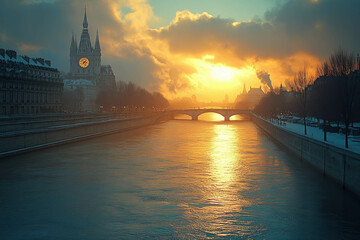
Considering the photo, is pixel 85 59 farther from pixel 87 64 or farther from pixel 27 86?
pixel 27 86

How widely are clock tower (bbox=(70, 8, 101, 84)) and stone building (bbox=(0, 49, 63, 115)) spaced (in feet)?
320

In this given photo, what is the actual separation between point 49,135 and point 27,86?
113ft

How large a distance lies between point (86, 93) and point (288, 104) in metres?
83.2

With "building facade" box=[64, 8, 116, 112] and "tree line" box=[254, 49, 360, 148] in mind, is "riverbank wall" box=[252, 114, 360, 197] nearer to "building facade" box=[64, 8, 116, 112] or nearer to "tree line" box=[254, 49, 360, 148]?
"tree line" box=[254, 49, 360, 148]

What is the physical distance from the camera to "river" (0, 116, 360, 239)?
15102 mm

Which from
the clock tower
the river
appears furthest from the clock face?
the river

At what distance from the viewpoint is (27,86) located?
6888 cm

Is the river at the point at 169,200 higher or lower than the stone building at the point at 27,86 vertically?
lower

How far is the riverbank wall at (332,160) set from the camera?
18.8 m

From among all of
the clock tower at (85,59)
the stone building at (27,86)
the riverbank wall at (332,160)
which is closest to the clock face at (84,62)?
the clock tower at (85,59)

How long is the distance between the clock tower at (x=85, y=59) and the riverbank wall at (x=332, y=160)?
156707 millimetres

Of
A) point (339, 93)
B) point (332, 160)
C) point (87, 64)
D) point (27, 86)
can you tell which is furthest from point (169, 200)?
point (87, 64)

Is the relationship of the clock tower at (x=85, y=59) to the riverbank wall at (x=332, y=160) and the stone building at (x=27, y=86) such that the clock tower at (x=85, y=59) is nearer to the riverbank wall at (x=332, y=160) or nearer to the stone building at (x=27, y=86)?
the stone building at (x=27, y=86)

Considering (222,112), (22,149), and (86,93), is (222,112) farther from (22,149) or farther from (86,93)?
(22,149)
